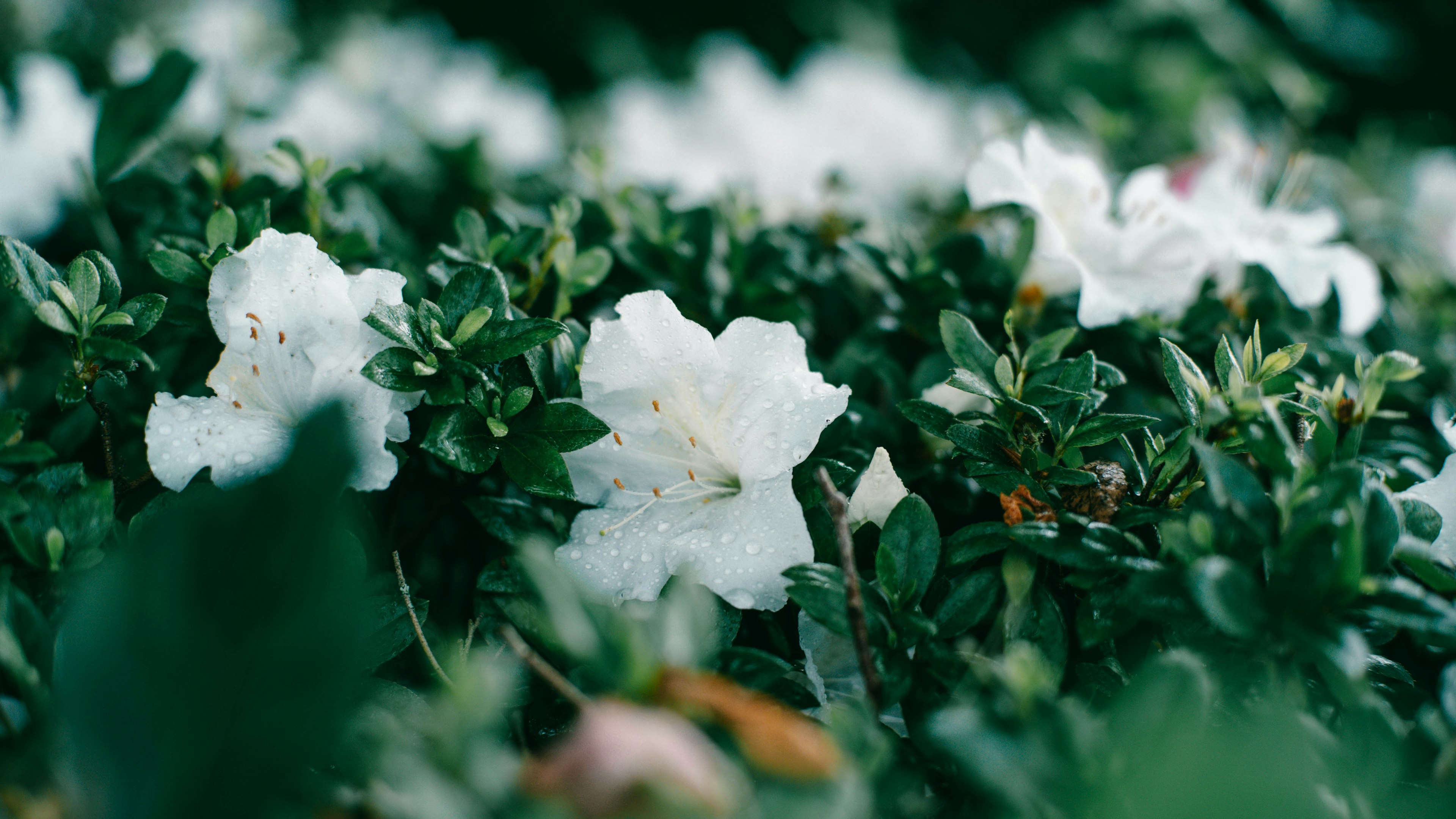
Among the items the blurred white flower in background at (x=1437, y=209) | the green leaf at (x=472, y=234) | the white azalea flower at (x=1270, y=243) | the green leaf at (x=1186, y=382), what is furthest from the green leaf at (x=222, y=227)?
the blurred white flower in background at (x=1437, y=209)

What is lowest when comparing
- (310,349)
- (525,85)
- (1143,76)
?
(525,85)

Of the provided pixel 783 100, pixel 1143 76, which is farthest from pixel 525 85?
pixel 1143 76

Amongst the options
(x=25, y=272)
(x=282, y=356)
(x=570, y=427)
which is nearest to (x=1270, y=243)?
(x=570, y=427)

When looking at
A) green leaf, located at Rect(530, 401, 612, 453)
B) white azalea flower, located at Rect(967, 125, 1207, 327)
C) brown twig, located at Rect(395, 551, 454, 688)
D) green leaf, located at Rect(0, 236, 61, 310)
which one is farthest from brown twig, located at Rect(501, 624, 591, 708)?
white azalea flower, located at Rect(967, 125, 1207, 327)

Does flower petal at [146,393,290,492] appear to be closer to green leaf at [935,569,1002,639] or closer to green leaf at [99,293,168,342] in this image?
green leaf at [99,293,168,342]

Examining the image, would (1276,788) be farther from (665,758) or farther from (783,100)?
(783,100)

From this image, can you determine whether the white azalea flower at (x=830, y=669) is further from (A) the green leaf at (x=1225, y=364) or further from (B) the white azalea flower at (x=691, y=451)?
(A) the green leaf at (x=1225, y=364)

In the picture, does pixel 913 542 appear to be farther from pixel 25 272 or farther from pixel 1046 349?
pixel 25 272
